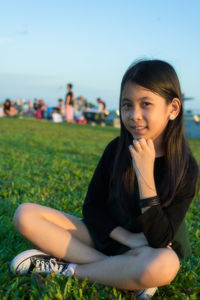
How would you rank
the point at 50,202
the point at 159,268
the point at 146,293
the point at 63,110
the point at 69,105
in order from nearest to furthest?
the point at 159,268 < the point at 146,293 < the point at 50,202 < the point at 69,105 < the point at 63,110

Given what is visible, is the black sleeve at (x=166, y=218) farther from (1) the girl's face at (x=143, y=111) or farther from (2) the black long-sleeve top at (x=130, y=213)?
(1) the girl's face at (x=143, y=111)

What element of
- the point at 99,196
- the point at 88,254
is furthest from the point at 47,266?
the point at 99,196

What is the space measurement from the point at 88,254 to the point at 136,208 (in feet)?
1.32

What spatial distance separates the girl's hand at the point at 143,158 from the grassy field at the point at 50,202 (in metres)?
0.66

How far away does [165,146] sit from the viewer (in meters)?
2.03

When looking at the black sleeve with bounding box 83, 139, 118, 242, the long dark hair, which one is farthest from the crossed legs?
the long dark hair

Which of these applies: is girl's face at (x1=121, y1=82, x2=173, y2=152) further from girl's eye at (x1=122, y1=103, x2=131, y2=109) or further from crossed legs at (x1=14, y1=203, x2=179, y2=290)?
crossed legs at (x1=14, y1=203, x2=179, y2=290)

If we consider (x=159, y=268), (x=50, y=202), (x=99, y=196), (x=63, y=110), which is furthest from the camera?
(x=63, y=110)

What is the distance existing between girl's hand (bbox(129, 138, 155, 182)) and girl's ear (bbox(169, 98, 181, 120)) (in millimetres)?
219

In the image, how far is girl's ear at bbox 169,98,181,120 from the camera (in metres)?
1.94

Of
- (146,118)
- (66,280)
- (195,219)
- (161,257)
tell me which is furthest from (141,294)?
(195,219)

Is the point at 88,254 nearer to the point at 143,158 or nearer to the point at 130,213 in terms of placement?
the point at 130,213

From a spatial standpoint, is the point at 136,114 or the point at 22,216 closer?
the point at 136,114

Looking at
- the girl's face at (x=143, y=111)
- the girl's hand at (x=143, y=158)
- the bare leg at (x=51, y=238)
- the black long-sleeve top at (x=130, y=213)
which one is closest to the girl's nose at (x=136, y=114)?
the girl's face at (x=143, y=111)
